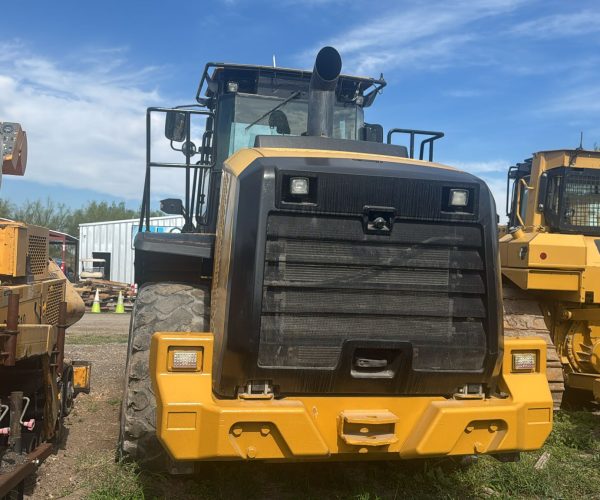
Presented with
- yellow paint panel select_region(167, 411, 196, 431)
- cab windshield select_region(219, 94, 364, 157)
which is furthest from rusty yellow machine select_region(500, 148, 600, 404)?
yellow paint panel select_region(167, 411, 196, 431)

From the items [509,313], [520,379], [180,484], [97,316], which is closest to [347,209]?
[520,379]

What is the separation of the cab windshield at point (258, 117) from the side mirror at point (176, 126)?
46 cm

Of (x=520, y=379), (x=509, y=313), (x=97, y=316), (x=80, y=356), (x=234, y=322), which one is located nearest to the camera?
(x=234, y=322)

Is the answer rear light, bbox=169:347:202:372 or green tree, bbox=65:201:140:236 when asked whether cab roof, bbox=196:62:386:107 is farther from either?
green tree, bbox=65:201:140:236

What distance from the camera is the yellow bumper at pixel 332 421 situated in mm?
3330

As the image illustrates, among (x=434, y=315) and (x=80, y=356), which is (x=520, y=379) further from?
(x=80, y=356)

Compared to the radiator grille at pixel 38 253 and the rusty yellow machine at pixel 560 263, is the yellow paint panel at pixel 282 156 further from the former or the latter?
the rusty yellow machine at pixel 560 263

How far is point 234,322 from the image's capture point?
3482mm

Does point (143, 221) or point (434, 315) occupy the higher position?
point (143, 221)

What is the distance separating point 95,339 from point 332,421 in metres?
10.5

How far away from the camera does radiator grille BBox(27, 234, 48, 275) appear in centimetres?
517

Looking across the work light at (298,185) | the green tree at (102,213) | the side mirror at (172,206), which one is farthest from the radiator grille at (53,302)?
the green tree at (102,213)

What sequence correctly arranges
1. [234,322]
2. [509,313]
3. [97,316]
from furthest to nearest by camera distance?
[97,316] → [509,313] → [234,322]

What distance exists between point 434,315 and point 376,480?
5.12ft
